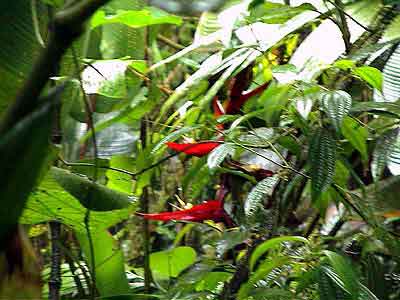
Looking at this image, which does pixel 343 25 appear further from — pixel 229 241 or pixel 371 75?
pixel 229 241

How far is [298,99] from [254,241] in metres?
0.25

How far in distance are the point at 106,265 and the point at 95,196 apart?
32cm

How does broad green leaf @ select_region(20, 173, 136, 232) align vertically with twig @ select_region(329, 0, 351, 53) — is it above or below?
below

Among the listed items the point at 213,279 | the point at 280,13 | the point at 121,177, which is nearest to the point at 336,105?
the point at 280,13

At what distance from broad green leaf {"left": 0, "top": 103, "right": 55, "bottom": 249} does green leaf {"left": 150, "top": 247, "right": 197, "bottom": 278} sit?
2.42ft

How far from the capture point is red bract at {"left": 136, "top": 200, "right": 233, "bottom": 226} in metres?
0.80

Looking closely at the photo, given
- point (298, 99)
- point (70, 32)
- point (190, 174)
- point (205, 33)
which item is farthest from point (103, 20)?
point (70, 32)

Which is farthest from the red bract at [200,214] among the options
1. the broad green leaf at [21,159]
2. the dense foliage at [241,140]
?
the broad green leaf at [21,159]

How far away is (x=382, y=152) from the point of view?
27.8 inches

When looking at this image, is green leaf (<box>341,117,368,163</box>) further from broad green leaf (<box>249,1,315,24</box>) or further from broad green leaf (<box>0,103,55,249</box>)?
broad green leaf (<box>0,103,55,249</box>)

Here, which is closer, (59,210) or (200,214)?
(59,210)

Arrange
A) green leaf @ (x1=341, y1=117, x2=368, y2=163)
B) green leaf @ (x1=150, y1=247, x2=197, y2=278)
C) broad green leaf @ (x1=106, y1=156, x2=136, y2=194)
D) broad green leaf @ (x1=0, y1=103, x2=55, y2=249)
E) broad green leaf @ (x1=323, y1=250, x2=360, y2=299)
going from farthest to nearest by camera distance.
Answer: green leaf @ (x1=150, y1=247, x2=197, y2=278), broad green leaf @ (x1=106, y1=156, x2=136, y2=194), green leaf @ (x1=341, y1=117, x2=368, y2=163), broad green leaf @ (x1=323, y1=250, x2=360, y2=299), broad green leaf @ (x1=0, y1=103, x2=55, y2=249)

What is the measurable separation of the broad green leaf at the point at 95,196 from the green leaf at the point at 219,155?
12cm

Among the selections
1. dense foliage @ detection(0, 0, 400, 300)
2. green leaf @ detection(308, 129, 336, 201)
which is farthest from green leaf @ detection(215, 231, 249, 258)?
green leaf @ detection(308, 129, 336, 201)
